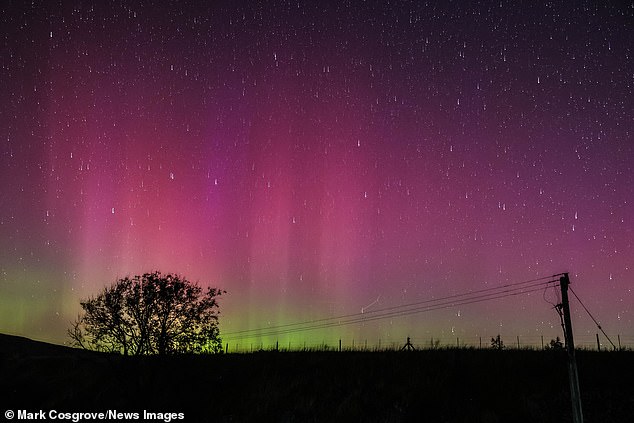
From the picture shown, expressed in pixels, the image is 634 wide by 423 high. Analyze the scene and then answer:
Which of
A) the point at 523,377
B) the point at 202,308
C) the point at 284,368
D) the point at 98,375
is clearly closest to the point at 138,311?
the point at 202,308

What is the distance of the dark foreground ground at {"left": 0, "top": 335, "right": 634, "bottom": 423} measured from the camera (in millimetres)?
34062

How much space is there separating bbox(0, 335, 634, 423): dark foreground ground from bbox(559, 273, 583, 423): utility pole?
880cm

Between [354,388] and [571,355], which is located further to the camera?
[354,388]

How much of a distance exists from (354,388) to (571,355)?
18389 millimetres

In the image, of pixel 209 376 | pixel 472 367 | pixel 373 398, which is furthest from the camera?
pixel 209 376

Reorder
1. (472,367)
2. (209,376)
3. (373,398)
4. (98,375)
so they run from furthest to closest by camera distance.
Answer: (98,375) → (209,376) → (472,367) → (373,398)

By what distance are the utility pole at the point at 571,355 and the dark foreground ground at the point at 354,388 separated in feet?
28.9

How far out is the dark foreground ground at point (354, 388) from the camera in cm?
3406

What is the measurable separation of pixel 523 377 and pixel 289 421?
1747cm

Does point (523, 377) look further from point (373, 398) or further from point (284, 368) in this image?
point (284, 368)

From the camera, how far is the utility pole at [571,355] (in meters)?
23.7

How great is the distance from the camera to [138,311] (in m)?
34.8

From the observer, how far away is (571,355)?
24.4 meters

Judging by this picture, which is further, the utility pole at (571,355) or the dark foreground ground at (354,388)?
the dark foreground ground at (354,388)
